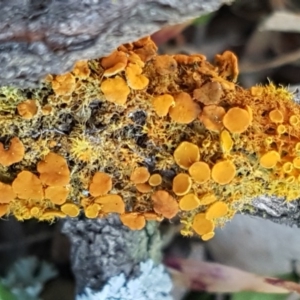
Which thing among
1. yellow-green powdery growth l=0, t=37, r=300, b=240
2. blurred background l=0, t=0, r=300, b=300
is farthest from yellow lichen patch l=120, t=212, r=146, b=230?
blurred background l=0, t=0, r=300, b=300

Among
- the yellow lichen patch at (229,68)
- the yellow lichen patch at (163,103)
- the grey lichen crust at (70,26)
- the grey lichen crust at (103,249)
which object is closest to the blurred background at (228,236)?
the grey lichen crust at (103,249)

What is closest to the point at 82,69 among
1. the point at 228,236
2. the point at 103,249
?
the point at 103,249

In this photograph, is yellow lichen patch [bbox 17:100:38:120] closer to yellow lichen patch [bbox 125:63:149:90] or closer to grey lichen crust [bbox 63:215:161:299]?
yellow lichen patch [bbox 125:63:149:90]

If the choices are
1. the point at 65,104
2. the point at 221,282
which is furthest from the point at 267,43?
the point at 65,104

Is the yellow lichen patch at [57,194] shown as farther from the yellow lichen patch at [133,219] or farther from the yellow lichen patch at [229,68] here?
the yellow lichen patch at [229,68]

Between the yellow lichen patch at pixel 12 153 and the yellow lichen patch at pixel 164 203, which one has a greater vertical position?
the yellow lichen patch at pixel 12 153

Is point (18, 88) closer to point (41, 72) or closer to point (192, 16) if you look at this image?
point (41, 72)

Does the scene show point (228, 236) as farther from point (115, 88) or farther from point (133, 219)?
point (115, 88)
